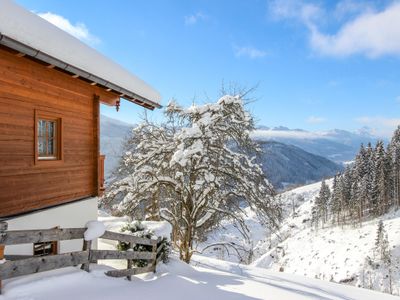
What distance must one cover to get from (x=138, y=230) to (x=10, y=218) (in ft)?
12.8

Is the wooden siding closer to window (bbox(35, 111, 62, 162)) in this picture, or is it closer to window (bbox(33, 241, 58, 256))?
window (bbox(35, 111, 62, 162))

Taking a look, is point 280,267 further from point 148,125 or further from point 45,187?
point 45,187

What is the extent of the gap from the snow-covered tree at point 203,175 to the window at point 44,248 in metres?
5.27

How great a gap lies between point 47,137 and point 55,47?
2.55 metres

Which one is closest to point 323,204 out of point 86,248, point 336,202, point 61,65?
point 336,202

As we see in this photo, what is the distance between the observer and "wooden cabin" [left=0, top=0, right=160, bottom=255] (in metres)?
6.03

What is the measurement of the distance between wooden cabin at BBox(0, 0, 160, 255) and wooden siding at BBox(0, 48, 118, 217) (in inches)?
0.7

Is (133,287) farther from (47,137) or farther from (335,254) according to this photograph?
(335,254)

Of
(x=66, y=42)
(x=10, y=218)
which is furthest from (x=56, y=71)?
(x=10, y=218)

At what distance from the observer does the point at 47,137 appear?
8.04 metres

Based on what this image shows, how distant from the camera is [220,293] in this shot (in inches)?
305

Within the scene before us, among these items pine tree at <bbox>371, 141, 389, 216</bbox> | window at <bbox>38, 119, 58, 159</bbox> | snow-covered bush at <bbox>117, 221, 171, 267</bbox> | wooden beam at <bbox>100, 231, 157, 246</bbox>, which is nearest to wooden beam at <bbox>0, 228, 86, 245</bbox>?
wooden beam at <bbox>100, 231, 157, 246</bbox>

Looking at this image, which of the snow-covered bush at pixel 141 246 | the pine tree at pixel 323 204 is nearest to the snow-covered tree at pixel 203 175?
the snow-covered bush at pixel 141 246

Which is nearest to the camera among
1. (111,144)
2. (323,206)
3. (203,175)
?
(203,175)
